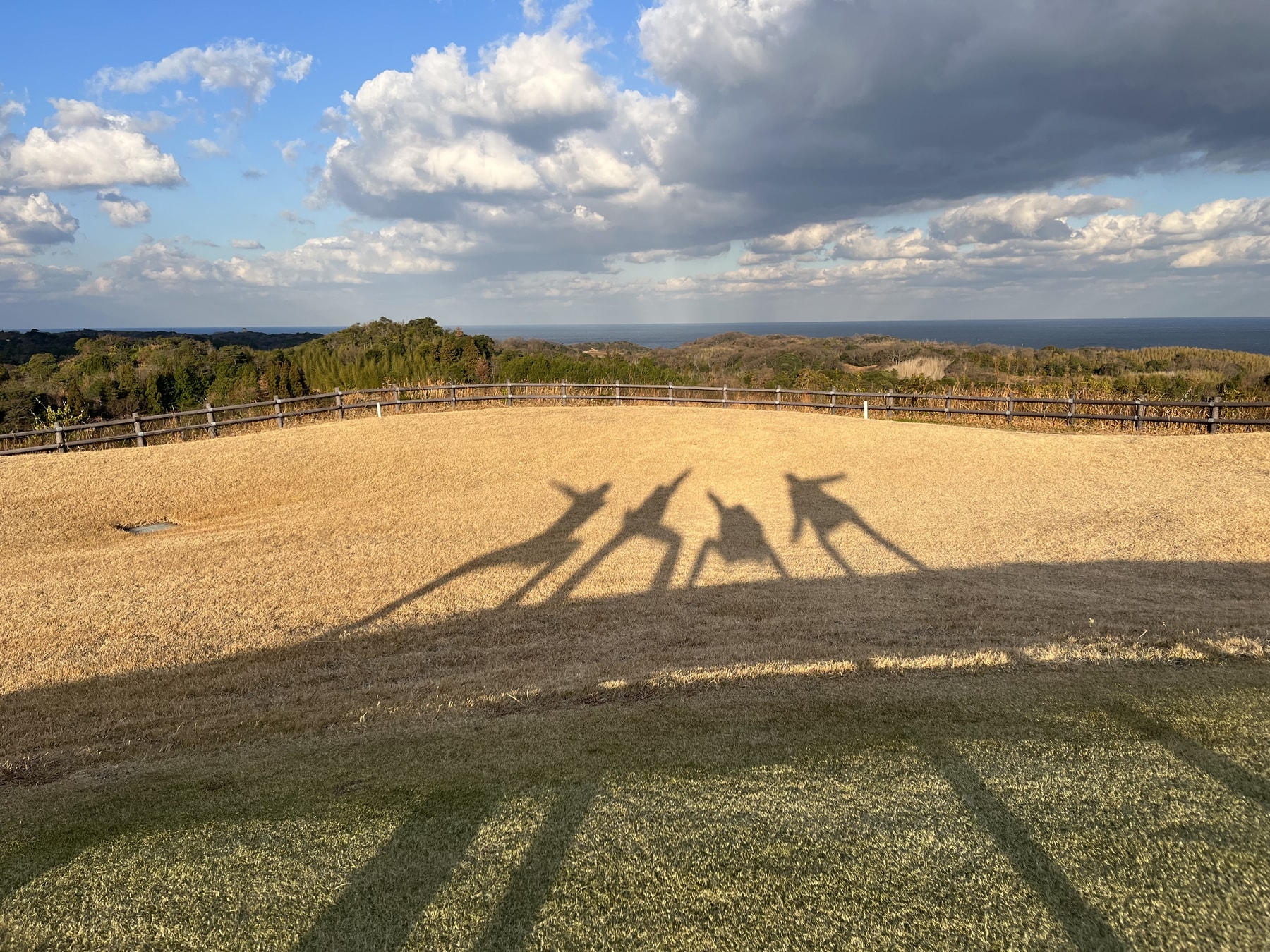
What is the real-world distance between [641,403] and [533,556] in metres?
16.7

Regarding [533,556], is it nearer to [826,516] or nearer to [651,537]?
[651,537]

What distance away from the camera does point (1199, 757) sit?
11.6 feet

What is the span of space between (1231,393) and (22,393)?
42237mm

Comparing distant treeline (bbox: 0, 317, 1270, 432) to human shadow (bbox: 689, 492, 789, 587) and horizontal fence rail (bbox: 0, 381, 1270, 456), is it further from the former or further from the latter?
human shadow (bbox: 689, 492, 789, 587)

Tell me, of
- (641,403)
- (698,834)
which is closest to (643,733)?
(698,834)

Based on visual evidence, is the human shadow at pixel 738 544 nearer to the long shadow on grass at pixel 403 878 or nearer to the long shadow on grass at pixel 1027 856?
the long shadow on grass at pixel 1027 856

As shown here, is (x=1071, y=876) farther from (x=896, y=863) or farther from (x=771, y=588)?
(x=771, y=588)

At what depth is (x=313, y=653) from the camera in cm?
677

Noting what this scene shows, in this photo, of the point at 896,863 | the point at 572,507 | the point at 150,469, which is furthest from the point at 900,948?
the point at 150,469

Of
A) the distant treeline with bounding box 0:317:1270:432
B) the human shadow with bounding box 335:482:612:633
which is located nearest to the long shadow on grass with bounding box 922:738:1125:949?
the human shadow with bounding box 335:482:612:633

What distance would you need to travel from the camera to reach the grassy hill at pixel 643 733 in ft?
8.86

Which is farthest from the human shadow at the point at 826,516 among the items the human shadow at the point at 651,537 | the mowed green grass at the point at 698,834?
the mowed green grass at the point at 698,834

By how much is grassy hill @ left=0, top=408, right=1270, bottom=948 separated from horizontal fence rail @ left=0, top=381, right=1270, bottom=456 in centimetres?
610

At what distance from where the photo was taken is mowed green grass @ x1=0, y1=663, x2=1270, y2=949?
2.59 meters
